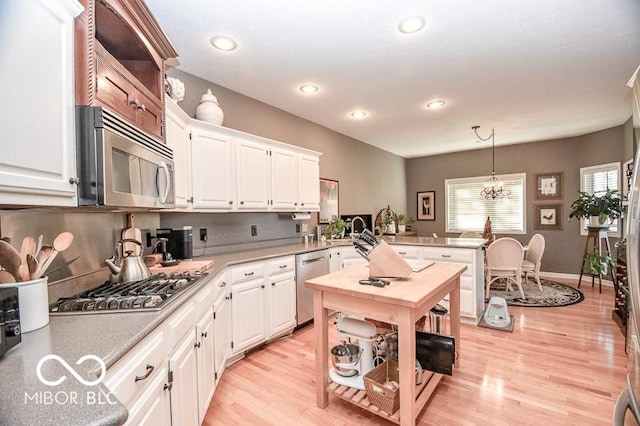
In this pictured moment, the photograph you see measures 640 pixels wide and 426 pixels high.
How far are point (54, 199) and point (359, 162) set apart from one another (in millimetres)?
4930

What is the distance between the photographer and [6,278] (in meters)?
1.07

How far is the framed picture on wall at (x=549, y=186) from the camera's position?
18.7 ft

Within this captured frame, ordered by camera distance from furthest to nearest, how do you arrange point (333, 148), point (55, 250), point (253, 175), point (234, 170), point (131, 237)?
point (333, 148) < point (253, 175) < point (234, 170) < point (131, 237) < point (55, 250)

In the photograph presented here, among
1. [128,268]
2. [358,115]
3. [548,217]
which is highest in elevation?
[358,115]

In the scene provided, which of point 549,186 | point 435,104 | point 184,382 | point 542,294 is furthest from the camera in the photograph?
point 549,186

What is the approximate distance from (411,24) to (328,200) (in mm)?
2799

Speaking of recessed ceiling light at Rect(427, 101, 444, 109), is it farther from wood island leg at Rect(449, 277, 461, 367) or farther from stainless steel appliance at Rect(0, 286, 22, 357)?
stainless steel appliance at Rect(0, 286, 22, 357)

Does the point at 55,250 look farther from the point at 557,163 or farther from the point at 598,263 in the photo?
the point at 557,163

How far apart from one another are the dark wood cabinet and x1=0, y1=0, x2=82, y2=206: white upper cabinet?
6cm

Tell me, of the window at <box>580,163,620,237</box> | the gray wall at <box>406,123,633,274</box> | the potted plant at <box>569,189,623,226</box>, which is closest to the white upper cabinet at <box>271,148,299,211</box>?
the gray wall at <box>406,123,633,274</box>

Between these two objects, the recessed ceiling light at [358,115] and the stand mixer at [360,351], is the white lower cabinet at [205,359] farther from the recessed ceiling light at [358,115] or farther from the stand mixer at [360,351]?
the recessed ceiling light at [358,115]

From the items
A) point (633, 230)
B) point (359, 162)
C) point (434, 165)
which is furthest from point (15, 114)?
point (434, 165)

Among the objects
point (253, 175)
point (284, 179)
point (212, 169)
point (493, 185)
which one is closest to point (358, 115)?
point (284, 179)

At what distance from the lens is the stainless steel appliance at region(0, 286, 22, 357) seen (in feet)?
2.94
